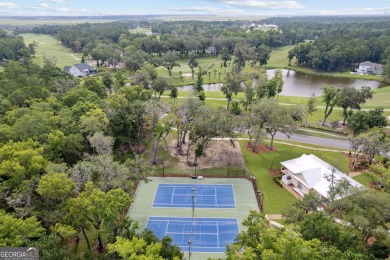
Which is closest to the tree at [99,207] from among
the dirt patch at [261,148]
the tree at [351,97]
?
the dirt patch at [261,148]

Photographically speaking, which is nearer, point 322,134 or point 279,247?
point 279,247

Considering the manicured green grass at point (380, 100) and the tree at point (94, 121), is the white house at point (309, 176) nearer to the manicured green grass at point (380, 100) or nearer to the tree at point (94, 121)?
the tree at point (94, 121)

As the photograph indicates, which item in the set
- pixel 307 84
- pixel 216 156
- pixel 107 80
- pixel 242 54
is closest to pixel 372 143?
pixel 216 156

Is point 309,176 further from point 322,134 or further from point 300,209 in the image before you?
point 322,134

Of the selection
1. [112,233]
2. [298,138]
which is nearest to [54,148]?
[112,233]

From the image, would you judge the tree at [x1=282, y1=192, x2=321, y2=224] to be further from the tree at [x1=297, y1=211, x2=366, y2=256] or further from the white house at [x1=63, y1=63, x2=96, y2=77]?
the white house at [x1=63, y1=63, x2=96, y2=77]

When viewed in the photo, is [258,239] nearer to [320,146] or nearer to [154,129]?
[154,129]
